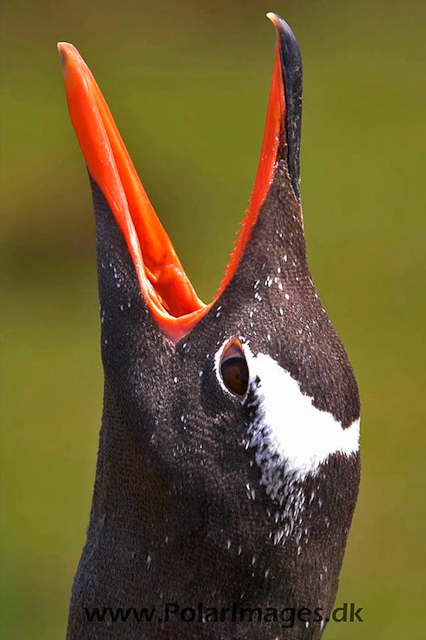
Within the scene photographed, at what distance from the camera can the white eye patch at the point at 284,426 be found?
1.34 meters

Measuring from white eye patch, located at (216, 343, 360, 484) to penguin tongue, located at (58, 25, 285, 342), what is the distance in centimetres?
16

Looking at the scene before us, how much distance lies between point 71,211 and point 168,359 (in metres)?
5.51

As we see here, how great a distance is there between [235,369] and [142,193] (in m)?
0.35

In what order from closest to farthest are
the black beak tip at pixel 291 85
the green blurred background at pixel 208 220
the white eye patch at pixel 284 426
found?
the white eye patch at pixel 284 426 → the black beak tip at pixel 291 85 → the green blurred background at pixel 208 220

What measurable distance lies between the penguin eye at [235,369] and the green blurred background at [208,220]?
3016mm

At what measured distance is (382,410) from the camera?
555 centimetres

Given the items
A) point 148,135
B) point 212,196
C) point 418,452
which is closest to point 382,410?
point 418,452

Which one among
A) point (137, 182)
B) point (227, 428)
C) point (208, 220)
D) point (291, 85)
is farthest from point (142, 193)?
point (208, 220)

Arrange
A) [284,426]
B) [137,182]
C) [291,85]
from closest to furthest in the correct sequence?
1. [284,426]
2. [291,85]
3. [137,182]

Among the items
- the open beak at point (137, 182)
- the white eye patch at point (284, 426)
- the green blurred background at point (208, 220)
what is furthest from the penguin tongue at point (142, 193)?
the green blurred background at point (208, 220)

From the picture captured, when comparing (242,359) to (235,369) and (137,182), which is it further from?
(137,182)

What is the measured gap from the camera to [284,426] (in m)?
1.34

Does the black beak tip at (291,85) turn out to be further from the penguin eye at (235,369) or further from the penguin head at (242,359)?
the penguin eye at (235,369)

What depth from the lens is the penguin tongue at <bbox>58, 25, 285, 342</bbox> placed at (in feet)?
4.81
